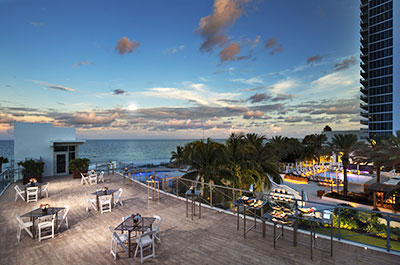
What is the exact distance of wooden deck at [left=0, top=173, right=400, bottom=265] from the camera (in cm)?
459

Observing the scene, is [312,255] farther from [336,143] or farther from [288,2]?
[336,143]

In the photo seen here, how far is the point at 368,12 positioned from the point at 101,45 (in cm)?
7491

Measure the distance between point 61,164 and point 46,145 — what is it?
1.85 m

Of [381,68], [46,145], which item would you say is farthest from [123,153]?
[381,68]

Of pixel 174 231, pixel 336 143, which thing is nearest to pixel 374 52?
pixel 336 143

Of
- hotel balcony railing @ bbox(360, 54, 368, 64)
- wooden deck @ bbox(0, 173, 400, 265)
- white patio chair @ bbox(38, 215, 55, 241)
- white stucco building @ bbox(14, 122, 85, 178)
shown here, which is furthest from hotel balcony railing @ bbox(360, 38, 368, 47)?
white patio chair @ bbox(38, 215, 55, 241)

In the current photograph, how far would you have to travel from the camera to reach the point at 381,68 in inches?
2117

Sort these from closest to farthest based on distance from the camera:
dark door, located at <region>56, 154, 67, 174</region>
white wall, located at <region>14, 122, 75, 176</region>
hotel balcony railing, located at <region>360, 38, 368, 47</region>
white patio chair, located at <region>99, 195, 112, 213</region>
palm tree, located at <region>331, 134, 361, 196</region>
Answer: white patio chair, located at <region>99, 195, 112, 213</region>, white wall, located at <region>14, 122, 75, 176</region>, dark door, located at <region>56, 154, 67, 174</region>, palm tree, located at <region>331, 134, 361, 196</region>, hotel balcony railing, located at <region>360, 38, 368, 47</region>

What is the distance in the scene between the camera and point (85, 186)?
1269 centimetres

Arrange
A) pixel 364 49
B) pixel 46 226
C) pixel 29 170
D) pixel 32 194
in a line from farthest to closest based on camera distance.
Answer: pixel 364 49
pixel 29 170
pixel 32 194
pixel 46 226

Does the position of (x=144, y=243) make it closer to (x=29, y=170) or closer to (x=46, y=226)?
(x=46, y=226)

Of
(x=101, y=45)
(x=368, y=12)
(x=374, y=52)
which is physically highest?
(x=368, y=12)

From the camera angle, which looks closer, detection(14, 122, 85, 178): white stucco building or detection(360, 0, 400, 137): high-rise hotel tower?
detection(14, 122, 85, 178): white stucco building

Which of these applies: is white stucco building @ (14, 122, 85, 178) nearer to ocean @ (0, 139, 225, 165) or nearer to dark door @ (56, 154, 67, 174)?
dark door @ (56, 154, 67, 174)
